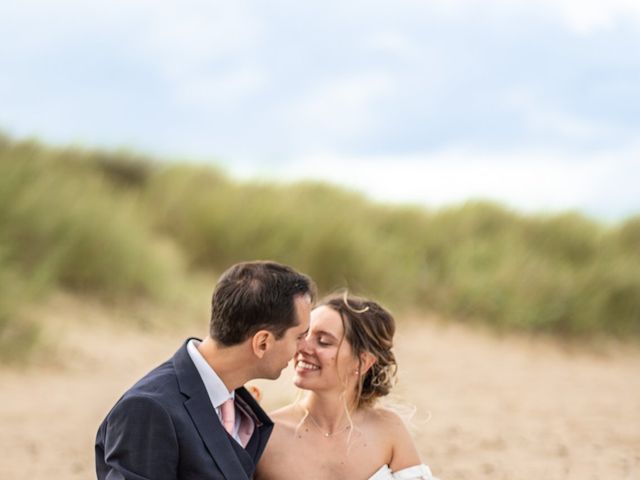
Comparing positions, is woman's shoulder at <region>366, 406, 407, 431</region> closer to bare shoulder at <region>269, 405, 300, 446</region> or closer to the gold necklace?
the gold necklace

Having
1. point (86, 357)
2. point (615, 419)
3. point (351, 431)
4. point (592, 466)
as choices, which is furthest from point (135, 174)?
point (351, 431)

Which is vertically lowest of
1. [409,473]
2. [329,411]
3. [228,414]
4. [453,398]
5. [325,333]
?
[453,398]

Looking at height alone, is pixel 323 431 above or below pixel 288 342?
below

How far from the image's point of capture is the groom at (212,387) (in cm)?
283

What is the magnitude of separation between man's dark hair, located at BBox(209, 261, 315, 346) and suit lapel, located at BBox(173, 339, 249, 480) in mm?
160

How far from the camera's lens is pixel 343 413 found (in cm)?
392

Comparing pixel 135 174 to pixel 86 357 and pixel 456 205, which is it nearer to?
pixel 456 205

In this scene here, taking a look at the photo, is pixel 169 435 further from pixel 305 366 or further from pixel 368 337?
pixel 368 337

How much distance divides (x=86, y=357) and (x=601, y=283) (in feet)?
22.7

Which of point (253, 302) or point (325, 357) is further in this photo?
point (325, 357)

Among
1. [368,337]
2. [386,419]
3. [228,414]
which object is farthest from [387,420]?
[228,414]

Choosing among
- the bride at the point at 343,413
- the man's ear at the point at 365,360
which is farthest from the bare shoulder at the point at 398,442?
the man's ear at the point at 365,360

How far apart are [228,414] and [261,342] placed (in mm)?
348

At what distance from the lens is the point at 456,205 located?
15094 mm
